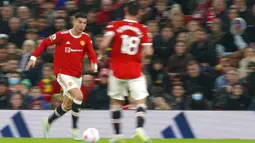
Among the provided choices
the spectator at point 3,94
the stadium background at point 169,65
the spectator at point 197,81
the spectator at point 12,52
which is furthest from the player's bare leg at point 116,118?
the spectator at point 12,52

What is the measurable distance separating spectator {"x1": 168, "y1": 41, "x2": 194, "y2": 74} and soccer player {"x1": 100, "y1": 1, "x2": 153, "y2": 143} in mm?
3904

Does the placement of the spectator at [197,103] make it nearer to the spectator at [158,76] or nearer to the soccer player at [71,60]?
the spectator at [158,76]

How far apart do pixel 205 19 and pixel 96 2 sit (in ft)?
8.44

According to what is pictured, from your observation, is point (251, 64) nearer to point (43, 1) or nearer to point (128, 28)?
point (128, 28)

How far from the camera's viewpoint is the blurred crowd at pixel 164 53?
47.9 feet

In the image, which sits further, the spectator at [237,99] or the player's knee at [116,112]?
the spectator at [237,99]

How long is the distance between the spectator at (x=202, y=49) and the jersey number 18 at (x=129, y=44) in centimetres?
455

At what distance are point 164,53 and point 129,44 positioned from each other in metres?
4.74

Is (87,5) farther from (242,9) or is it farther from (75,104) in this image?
(75,104)

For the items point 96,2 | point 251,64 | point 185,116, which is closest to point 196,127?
point 185,116

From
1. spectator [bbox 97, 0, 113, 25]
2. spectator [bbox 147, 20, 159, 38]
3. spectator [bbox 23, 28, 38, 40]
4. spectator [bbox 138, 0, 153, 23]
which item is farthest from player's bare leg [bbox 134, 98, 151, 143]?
spectator [bbox 97, 0, 113, 25]

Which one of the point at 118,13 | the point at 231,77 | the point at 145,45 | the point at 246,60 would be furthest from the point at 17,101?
the point at 246,60

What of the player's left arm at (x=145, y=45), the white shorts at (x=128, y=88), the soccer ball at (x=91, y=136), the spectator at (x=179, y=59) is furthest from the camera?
the spectator at (x=179, y=59)

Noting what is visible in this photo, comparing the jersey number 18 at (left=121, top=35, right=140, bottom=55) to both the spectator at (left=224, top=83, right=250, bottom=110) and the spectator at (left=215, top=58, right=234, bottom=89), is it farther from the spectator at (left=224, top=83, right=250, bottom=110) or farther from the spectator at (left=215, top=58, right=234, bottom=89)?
the spectator at (left=215, top=58, right=234, bottom=89)
